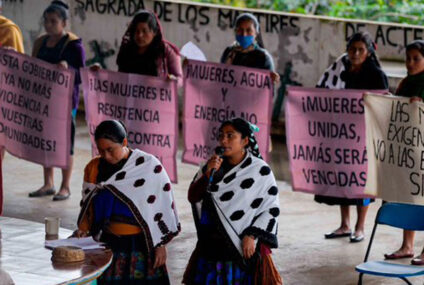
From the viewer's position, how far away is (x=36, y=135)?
11398 millimetres

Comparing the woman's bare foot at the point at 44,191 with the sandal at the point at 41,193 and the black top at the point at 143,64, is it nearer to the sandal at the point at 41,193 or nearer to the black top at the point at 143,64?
the sandal at the point at 41,193

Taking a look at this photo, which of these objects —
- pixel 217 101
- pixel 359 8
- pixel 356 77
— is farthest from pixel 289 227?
pixel 359 8

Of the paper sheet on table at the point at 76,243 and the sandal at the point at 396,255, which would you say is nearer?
the paper sheet on table at the point at 76,243

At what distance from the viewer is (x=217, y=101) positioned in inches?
423

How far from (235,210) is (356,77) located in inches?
116

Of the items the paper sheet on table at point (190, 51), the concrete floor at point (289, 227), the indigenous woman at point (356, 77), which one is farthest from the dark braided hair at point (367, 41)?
the concrete floor at point (289, 227)

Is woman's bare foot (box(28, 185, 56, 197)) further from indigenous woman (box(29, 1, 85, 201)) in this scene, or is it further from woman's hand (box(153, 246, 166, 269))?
woman's hand (box(153, 246, 166, 269))

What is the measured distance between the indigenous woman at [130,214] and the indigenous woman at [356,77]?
9.71ft

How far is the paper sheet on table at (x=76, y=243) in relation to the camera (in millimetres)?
7160

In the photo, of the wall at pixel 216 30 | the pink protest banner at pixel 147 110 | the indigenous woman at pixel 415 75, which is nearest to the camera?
the indigenous woman at pixel 415 75

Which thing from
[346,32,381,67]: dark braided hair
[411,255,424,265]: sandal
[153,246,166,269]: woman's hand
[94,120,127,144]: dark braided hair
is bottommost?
[411,255,424,265]: sandal

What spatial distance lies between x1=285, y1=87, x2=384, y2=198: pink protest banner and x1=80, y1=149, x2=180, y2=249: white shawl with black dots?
8.99ft

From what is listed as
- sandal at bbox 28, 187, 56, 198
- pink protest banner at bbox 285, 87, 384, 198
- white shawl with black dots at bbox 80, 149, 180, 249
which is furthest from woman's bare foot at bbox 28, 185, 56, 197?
white shawl with black dots at bbox 80, 149, 180, 249

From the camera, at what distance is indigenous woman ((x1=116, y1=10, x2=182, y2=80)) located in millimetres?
10656
